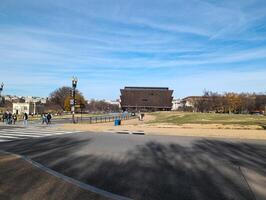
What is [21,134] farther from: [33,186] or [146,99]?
[146,99]

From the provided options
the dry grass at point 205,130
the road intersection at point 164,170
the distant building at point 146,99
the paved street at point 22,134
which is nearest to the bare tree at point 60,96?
the distant building at point 146,99

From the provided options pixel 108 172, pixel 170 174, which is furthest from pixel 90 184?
pixel 170 174

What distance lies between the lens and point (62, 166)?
1035 cm

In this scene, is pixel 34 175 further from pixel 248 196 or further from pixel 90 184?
pixel 248 196

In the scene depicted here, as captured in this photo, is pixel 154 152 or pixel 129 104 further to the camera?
pixel 129 104

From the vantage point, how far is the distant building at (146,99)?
177 m

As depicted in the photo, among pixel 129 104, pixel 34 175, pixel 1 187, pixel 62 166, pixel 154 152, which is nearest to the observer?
pixel 1 187

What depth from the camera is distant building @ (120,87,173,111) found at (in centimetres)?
17738

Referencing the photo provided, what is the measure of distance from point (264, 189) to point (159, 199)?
2.69 metres

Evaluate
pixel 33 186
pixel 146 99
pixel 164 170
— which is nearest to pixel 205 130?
pixel 164 170

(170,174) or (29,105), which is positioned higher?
(29,105)

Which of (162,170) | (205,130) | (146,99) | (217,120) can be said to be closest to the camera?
(162,170)

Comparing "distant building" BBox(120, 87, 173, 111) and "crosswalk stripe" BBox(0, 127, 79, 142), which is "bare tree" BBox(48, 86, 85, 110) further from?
"crosswalk stripe" BBox(0, 127, 79, 142)

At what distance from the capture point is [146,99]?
18025cm
